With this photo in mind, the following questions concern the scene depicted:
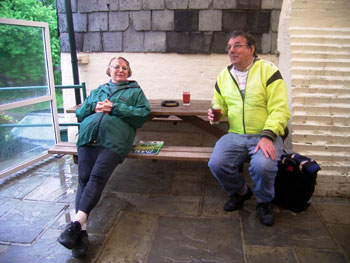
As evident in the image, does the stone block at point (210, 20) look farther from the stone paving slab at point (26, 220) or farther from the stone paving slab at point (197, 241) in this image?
the stone paving slab at point (26, 220)

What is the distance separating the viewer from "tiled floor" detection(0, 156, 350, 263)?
2104 millimetres

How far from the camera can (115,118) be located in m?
2.68

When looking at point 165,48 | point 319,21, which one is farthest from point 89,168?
point 319,21

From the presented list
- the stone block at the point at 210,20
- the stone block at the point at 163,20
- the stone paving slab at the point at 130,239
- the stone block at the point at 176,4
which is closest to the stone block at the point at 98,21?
the stone block at the point at 163,20

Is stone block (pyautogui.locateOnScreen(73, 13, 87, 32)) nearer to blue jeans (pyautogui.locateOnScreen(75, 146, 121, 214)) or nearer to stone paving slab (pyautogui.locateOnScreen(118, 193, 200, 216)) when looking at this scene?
blue jeans (pyautogui.locateOnScreen(75, 146, 121, 214))

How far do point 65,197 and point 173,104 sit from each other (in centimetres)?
150

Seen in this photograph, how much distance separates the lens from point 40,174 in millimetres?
3488

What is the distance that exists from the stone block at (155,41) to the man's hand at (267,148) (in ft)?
6.90

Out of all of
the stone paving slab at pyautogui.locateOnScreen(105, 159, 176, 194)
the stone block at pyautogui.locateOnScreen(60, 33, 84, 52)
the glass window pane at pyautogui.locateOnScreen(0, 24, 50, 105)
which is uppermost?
the stone block at pyautogui.locateOnScreen(60, 33, 84, 52)

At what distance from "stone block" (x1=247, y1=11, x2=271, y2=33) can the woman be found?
1.73 meters

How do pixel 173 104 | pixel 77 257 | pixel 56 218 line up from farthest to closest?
pixel 173 104, pixel 56 218, pixel 77 257

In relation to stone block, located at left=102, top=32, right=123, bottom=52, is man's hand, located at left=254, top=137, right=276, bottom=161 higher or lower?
lower

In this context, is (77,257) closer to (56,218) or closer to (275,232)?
(56,218)

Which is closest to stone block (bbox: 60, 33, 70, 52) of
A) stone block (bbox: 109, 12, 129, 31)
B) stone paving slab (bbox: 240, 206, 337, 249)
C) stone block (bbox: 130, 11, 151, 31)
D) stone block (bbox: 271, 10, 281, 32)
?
stone block (bbox: 109, 12, 129, 31)
